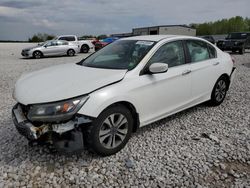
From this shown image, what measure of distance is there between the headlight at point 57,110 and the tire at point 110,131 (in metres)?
0.29

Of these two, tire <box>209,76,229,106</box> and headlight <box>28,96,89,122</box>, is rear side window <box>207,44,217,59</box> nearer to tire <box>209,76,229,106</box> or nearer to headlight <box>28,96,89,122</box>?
tire <box>209,76,229,106</box>

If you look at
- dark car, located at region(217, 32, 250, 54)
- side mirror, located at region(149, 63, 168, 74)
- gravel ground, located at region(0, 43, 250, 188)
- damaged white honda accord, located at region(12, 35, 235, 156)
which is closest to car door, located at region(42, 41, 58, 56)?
dark car, located at region(217, 32, 250, 54)

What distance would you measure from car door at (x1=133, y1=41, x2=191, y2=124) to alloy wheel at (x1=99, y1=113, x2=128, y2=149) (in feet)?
1.15

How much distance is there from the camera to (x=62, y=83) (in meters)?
2.95

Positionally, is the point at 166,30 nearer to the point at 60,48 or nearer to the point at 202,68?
the point at 60,48

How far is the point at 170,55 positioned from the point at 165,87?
1.97 ft

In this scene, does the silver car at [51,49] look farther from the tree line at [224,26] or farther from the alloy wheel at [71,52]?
the tree line at [224,26]

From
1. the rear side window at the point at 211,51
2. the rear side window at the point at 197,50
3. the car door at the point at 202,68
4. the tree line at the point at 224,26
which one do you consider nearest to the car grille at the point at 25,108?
the car door at the point at 202,68

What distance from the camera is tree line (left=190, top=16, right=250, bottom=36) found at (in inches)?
3189

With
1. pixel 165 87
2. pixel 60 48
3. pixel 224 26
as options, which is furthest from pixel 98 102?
pixel 224 26

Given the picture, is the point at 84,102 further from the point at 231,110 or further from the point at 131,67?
the point at 231,110

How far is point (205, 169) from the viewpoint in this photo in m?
2.80

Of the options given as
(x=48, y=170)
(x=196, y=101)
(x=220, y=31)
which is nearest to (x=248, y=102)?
(x=196, y=101)

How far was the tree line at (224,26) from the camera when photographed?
8100 cm
